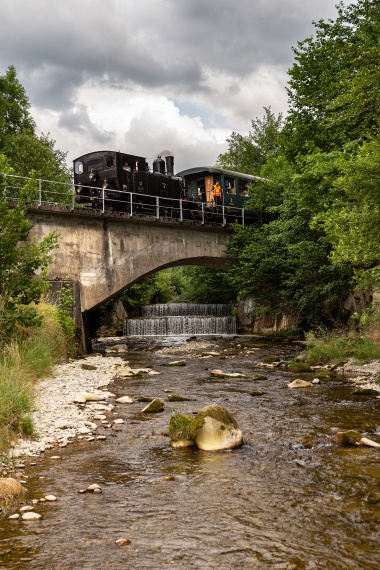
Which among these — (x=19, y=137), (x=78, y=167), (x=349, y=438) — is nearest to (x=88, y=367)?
(x=349, y=438)

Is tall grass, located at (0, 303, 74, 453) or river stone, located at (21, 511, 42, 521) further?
tall grass, located at (0, 303, 74, 453)

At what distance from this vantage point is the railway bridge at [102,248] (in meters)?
18.3

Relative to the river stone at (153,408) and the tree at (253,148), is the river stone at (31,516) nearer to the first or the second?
the river stone at (153,408)

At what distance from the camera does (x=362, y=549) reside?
12.9 feet

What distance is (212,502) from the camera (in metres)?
4.86

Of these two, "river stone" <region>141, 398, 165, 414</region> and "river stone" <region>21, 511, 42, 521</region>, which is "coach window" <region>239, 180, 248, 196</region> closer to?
"river stone" <region>141, 398, 165, 414</region>

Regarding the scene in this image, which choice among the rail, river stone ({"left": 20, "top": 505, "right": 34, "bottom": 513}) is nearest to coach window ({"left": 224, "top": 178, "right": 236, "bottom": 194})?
the rail

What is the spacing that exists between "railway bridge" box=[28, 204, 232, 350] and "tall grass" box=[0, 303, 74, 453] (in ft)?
9.56

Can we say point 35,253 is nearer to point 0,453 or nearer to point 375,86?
point 0,453

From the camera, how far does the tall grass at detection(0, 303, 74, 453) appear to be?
6.60 metres

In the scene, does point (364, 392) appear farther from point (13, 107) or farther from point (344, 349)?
point (13, 107)

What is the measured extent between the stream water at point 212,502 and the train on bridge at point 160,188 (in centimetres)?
1304

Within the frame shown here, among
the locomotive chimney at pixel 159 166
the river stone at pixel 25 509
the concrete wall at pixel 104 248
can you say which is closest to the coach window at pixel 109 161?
the concrete wall at pixel 104 248

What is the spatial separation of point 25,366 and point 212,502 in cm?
618
